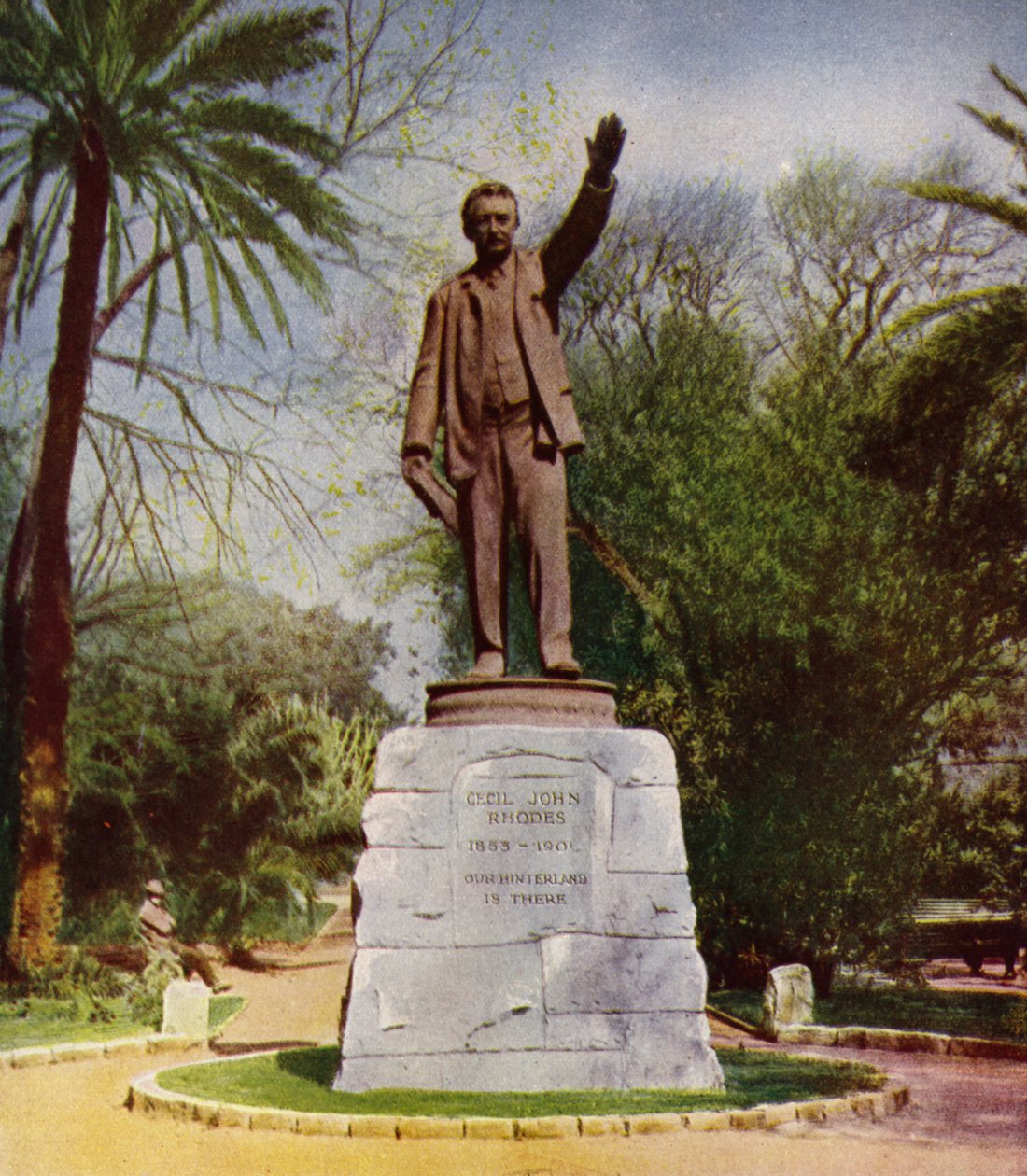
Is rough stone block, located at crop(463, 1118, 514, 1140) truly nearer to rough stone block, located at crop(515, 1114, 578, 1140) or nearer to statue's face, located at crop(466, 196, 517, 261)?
rough stone block, located at crop(515, 1114, 578, 1140)

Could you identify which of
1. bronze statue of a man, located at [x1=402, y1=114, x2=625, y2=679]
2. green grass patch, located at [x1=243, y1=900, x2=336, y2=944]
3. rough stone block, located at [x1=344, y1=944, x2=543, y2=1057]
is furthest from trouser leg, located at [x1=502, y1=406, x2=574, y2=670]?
green grass patch, located at [x1=243, y1=900, x2=336, y2=944]

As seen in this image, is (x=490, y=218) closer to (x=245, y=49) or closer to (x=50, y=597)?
(x=50, y=597)

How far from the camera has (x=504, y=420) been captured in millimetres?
6207

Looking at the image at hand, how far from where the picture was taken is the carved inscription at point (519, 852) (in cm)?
554

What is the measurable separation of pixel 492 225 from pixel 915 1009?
25.1 ft

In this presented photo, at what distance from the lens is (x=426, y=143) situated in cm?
1400

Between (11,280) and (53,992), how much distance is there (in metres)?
6.18

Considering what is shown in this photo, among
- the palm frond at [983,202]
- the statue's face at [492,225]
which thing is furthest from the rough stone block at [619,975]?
the palm frond at [983,202]

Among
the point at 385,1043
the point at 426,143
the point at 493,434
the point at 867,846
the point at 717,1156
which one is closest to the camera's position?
the point at 717,1156

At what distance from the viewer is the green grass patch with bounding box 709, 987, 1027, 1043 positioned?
9508 mm

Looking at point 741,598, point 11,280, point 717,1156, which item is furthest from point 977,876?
point 11,280

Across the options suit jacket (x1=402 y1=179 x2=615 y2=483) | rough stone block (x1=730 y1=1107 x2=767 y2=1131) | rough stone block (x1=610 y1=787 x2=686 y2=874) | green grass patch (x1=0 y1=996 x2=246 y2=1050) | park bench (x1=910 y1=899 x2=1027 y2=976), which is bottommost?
green grass patch (x1=0 y1=996 x2=246 y2=1050)

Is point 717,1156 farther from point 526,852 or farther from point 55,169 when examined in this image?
point 55,169

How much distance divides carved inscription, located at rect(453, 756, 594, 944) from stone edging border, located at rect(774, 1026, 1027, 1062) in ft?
10.4
